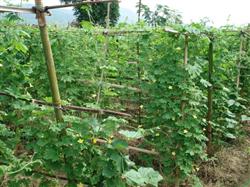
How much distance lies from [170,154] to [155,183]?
102 inches

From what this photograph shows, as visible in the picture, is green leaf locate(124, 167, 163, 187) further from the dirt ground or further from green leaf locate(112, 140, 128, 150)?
the dirt ground

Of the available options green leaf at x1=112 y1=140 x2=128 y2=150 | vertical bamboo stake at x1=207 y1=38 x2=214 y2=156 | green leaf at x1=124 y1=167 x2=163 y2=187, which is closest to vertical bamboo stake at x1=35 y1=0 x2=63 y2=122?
green leaf at x1=112 y1=140 x2=128 y2=150

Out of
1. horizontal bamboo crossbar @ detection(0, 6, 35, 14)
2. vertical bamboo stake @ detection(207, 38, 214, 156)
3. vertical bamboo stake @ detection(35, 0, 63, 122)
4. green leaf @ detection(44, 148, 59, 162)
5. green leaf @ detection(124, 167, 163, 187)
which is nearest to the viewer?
horizontal bamboo crossbar @ detection(0, 6, 35, 14)

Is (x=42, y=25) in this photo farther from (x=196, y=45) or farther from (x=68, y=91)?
(x=68, y=91)

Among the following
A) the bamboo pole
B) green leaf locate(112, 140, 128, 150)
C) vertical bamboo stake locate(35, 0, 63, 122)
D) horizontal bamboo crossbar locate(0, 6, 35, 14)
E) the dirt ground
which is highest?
horizontal bamboo crossbar locate(0, 6, 35, 14)

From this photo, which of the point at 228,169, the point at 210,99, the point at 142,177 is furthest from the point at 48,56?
the point at 228,169

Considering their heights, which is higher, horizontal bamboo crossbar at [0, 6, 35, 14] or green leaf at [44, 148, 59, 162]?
horizontal bamboo crossbar at [0, 6, 35, 14]

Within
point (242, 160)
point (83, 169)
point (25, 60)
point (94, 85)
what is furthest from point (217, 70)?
point (83, 169)

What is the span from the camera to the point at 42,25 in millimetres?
2172

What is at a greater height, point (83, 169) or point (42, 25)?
point (42, 25)

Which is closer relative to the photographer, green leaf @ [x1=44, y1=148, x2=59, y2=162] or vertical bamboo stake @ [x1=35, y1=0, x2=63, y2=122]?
vertical bamboo stake @ [x1=35, y1=0, x2=63, y2=122]

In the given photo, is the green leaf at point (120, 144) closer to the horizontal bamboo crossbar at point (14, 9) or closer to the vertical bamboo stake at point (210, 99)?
the horizontal bamboo crossbar at point (14, 9)

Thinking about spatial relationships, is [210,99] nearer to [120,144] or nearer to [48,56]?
[120,144]

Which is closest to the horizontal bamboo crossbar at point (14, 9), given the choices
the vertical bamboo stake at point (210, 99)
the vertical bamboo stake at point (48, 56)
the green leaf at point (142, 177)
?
the vertical bamboo stake at point (48, 56)
